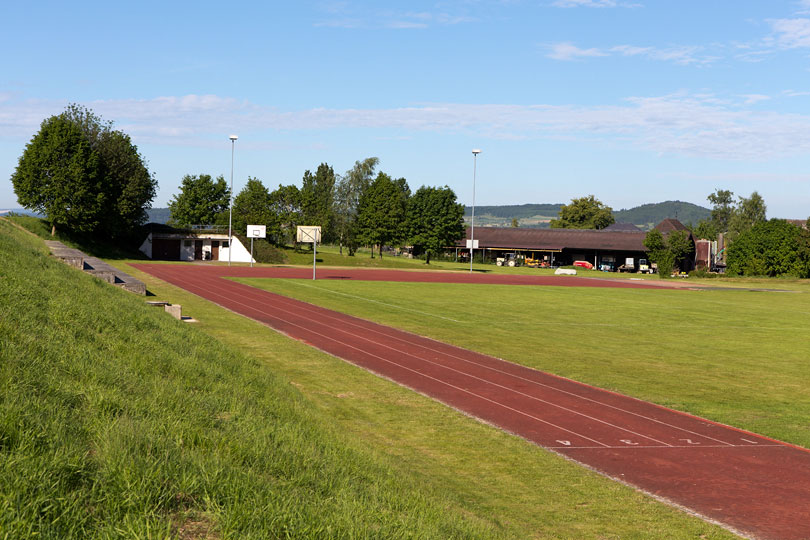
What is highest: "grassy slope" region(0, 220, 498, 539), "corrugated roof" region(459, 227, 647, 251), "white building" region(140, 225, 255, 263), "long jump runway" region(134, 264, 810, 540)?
"corrugated roof" region(459, 227, 647, 251)

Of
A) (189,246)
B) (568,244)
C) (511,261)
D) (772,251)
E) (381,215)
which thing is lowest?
(511,261)

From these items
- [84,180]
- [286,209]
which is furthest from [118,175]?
[286,209]

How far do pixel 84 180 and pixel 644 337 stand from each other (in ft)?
191

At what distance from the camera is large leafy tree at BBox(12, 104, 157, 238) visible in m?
65.2

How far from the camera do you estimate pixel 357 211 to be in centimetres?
10350

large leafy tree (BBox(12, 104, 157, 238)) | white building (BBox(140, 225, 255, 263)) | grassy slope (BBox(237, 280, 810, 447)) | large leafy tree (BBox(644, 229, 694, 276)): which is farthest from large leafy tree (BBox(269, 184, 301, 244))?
grassy slope (BBox(237, 280, 810, 447))

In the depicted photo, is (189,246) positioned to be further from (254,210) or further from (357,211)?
(357,211)

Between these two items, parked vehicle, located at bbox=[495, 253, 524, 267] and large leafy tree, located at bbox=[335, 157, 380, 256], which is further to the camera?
large leafy tree, located at bbox=[335, 157, 380, 256]

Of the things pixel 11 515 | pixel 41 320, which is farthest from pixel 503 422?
pixel 11 515

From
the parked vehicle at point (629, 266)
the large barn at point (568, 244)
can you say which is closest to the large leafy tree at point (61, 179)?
the large barn at point (568, 244)

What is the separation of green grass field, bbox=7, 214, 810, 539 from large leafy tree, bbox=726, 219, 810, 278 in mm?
75474

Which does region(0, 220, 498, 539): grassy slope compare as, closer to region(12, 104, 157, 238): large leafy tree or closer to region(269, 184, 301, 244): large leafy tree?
region(12, 104, 157, 238): large leafy tree

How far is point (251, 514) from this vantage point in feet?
15.8

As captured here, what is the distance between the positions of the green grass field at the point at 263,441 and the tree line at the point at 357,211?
77465 mm
